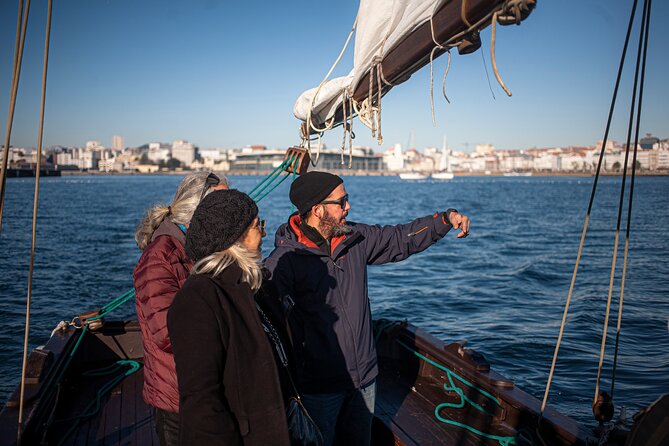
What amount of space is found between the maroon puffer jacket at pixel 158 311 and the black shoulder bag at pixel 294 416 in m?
0.40

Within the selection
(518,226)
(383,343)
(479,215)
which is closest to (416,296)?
(383,343)

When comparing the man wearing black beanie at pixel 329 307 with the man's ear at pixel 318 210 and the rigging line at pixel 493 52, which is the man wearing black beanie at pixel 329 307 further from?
the rigging line at pixel 493 52

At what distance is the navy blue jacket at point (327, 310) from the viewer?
2.33m

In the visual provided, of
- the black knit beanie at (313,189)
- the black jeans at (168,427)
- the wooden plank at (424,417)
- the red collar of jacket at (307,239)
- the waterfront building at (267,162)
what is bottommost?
the wooden plank at (424,417)

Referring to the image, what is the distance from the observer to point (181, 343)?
4.73 ft

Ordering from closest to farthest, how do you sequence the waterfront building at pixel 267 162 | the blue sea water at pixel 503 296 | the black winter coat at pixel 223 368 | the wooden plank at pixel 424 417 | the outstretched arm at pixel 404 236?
the black winter coat at pixel 223 368, the outstretched arm at pixel 404 236, the wooden plank at pixel 424 417, the blue sea water at pixel 503 296, the waterfront building at pixel 267 162

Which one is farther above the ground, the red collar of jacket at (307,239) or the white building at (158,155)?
the white building at (158,155)

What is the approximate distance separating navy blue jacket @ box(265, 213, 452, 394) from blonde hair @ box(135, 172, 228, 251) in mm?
433

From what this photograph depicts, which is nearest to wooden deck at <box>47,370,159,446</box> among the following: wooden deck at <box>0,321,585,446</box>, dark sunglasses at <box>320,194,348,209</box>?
wooden deck at <box>0,321,585,446</box>

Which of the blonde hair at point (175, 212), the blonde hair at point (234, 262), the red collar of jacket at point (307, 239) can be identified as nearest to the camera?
the blonde hair at point (234, 262)

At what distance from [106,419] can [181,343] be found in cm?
248

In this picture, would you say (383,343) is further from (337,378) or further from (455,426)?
(337,378)

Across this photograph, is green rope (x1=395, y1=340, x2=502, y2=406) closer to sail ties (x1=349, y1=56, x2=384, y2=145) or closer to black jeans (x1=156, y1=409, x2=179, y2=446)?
sail ties (x1=349, y1=56, x2=384, y2=145)

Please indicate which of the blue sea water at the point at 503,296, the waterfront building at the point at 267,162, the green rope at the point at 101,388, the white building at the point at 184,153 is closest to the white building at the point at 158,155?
the white building at the point at 184,153
